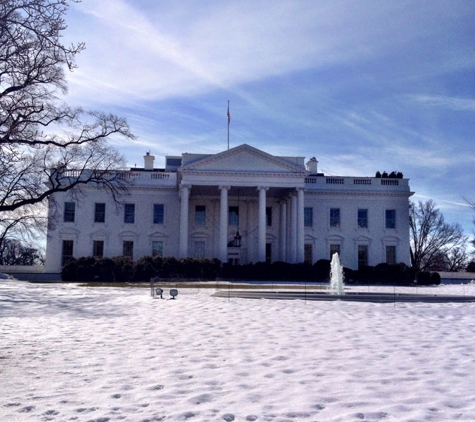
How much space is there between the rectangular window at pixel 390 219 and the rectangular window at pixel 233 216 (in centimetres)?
1456

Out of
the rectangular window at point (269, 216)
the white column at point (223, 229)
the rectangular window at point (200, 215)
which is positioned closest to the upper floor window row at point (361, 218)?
the rectangular window at point (269, 216)

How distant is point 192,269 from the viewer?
41.5 meters

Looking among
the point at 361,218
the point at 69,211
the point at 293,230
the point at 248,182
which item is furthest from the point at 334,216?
the point at 69,211

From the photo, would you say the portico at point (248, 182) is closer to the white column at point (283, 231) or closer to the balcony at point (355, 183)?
the white column at point (283, 231)

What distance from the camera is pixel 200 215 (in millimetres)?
50844

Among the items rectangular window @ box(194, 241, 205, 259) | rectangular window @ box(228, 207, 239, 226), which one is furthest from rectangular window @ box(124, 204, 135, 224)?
rectangular window @ box(228, 207, 239, 226)

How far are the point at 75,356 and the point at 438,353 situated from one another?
241 inches

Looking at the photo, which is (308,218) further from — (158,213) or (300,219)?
(158,213)

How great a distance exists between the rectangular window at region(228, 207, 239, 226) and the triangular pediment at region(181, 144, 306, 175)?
6435 mm

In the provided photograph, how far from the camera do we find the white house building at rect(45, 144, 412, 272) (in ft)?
161

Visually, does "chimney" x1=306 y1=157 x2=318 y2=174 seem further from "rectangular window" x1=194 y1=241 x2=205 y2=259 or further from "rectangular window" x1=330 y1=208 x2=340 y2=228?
"rectangular window" x1=194 y1=241 x2=205 y2=259

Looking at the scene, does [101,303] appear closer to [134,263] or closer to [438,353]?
[438,353]

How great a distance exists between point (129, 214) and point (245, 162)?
489 inches

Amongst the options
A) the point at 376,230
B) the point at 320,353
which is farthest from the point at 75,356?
the point at 376,230
